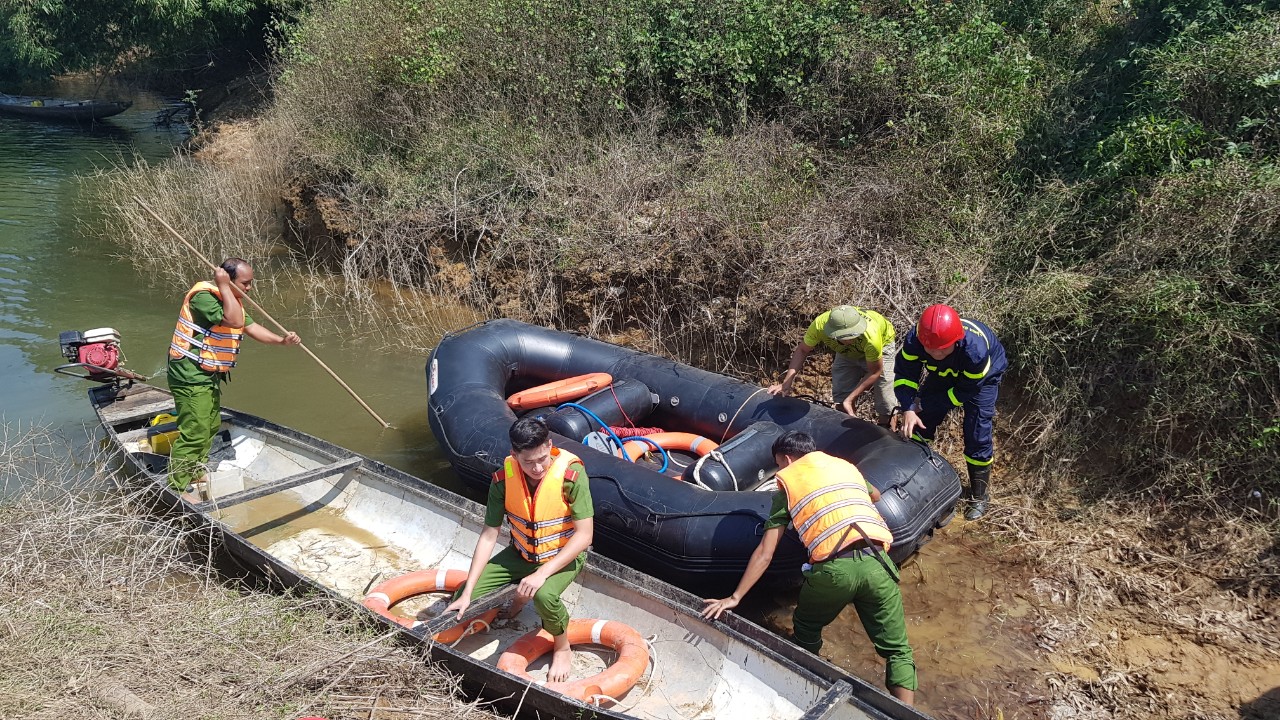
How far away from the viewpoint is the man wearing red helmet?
5.06 metres

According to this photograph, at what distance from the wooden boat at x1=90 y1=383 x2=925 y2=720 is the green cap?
2.04 m

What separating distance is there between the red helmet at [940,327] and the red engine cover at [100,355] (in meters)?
6.28

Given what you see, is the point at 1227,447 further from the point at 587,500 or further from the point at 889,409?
the point at 587,500

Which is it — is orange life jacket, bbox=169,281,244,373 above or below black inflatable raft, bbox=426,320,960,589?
above

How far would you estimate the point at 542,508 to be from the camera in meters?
3.84

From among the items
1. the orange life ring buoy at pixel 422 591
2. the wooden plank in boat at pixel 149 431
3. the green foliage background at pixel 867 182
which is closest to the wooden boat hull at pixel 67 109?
the green foliage background at pixel 867 182

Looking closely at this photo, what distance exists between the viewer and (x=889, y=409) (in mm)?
5895

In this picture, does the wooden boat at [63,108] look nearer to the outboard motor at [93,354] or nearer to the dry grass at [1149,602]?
the outboard motor at [93,354]

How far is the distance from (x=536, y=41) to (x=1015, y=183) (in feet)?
19.8

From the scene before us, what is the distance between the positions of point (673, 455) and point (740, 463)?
2.64 ft

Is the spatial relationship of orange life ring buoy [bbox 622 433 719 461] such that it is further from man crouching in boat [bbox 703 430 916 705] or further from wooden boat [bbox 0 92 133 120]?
wooden boat [bbox 0 92 133 120]

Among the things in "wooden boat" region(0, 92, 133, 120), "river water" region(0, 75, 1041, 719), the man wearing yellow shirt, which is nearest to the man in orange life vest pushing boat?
"river water" region(0, 75, 1041, 719)

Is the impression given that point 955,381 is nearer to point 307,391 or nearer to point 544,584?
point 544,584

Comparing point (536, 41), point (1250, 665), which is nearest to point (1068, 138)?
point (1250, 665)
